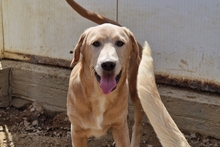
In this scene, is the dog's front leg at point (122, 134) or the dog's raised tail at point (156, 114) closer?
the dog's raised tail at point (156, 114)

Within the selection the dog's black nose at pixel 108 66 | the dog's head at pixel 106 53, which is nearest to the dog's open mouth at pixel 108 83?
the dog's head at pixel 106 53

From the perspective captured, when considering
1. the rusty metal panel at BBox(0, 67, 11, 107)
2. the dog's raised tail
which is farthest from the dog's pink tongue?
the rusty metal panel at BBox(0, 67, 11, 107)

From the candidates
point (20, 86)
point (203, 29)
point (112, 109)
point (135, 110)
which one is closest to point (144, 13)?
point (203, 29)

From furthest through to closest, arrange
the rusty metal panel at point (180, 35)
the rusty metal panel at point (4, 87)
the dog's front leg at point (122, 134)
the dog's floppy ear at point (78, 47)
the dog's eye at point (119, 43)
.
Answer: the rusty metal panel at point (4, 87) < the rusty metal panel at point (180, 35) < the dog's front leg at point (122, 134) < the dog's floppy ear at point (78, 47) < the dog's eye at point (119, 43)

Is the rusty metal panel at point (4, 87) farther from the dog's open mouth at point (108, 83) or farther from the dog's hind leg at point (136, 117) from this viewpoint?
the dog's open mouth at point (108, 83)

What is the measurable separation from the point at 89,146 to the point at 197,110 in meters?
1.24

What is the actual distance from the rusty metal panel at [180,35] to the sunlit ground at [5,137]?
5.91ft

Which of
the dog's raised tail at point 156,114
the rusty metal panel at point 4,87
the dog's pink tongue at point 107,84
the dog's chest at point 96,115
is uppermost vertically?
the dog's raised tail at point 156,114

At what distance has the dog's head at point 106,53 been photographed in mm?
3326

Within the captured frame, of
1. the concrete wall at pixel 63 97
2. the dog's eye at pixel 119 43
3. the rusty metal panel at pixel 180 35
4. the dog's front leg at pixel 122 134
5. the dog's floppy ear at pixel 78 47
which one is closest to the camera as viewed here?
the dog's eye at pixel 119 43

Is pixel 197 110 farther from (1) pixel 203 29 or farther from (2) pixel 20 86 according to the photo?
(2) pixel 20 86

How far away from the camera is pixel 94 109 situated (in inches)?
147

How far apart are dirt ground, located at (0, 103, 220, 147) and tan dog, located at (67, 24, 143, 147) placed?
2.50 feet

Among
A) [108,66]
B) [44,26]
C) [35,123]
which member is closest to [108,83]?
[108,66]
